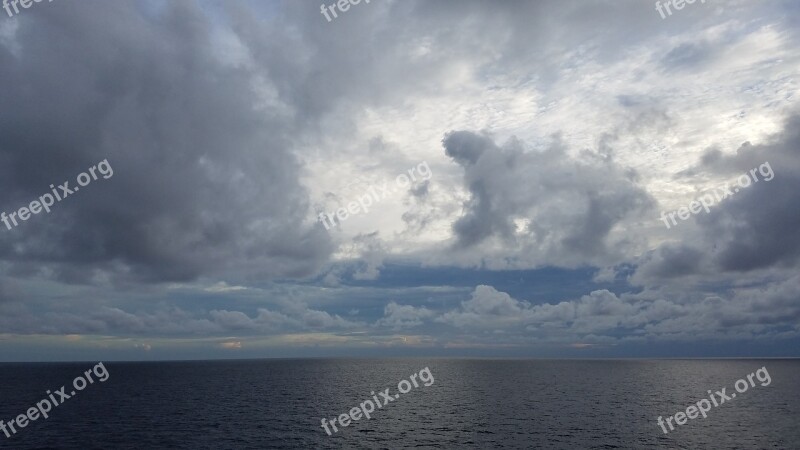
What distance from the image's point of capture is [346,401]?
13412 centimetres

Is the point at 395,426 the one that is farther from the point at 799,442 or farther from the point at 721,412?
the point at 721,412

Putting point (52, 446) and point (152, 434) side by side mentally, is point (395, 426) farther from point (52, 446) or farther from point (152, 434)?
point (52, 446)

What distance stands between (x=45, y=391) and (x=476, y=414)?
549ft

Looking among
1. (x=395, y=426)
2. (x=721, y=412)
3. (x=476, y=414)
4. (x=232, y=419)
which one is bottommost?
(x=721, y=412)

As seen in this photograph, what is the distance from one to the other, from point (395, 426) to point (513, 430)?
72.1 ft

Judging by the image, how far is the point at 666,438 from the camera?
7962 centimetres

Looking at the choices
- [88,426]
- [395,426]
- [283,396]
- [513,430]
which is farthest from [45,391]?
[513,430]

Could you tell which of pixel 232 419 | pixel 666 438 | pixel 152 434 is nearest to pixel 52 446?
pixel 152 434

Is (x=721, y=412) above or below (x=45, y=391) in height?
below

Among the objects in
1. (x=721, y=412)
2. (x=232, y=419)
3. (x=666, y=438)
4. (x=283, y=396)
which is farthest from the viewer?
(x=283, y=396)

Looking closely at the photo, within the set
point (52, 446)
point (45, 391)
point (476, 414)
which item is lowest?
point (476, 414)

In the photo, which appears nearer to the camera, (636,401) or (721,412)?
(721,412)

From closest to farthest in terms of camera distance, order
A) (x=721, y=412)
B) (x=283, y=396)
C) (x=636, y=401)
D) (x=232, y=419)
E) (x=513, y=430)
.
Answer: (x=513, y=430), (x=232, y=419), (x=721, y=412), (x=636, y=401), (x=283, y=396)

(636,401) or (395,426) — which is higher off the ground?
(395,426)
